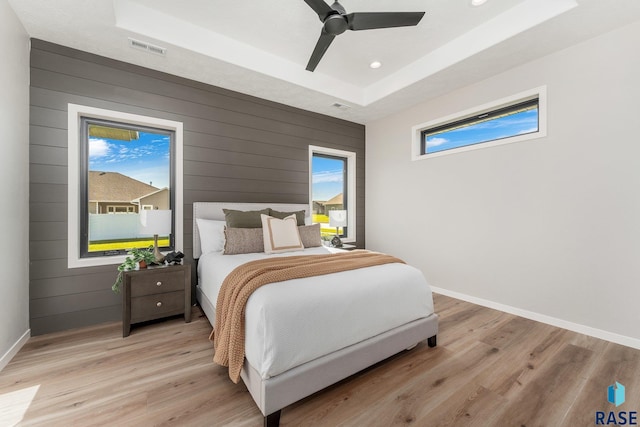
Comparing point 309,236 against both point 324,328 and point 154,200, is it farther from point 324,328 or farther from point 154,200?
point 154,200

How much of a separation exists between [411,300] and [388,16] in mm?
2216

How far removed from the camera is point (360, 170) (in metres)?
4.95

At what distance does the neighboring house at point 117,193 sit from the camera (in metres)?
2.89

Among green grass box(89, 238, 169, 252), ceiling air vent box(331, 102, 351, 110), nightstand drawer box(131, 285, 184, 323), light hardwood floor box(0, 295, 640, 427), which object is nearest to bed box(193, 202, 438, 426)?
light hardwood floor box(0, 295, 640, 427)

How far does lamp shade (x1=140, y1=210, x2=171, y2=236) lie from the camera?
2605 mm

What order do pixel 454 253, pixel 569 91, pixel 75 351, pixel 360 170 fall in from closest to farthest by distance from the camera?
pixel 75 351 < pixel 569 91 < pixel 454 253 < pixel 360 170

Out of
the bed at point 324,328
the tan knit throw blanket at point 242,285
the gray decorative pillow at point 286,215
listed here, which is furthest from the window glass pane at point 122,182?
the tan knit throw blanket at point 242,285

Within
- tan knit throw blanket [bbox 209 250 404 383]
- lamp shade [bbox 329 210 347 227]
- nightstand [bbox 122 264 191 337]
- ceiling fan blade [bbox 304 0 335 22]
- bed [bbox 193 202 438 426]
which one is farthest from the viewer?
lamp shade [bbox 329 210 347 227]

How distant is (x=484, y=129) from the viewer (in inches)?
135

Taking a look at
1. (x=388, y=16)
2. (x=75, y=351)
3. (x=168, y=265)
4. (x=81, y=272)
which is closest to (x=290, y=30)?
(x=388, y=16)

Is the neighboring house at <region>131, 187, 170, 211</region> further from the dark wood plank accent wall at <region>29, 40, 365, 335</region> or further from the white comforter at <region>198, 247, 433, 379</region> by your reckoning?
the white comforter at <region>198, 247, 433, 379</region>

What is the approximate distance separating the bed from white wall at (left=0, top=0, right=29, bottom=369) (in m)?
1.57

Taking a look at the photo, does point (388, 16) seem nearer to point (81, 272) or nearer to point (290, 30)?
point (290, 30)

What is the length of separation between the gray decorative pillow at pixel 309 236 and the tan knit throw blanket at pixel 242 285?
94cm
